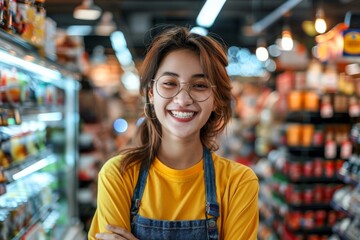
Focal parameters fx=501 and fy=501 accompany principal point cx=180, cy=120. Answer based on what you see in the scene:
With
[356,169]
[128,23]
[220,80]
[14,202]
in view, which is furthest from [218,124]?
[128,23]

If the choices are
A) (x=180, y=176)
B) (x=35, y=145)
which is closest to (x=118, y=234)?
(x=180, y=176)

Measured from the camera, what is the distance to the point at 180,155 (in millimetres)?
2375

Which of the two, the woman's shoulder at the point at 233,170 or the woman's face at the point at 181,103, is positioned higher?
the woman's face at the point at 181,103

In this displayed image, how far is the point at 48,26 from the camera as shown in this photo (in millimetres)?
4016

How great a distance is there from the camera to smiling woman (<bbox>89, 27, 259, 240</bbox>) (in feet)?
7.31

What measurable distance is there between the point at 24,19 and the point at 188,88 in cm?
143

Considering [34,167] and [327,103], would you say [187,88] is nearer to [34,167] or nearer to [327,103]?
[34,167]

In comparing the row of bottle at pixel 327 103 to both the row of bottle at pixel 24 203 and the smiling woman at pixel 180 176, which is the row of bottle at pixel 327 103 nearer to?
the row of bottle at pixel 24 203

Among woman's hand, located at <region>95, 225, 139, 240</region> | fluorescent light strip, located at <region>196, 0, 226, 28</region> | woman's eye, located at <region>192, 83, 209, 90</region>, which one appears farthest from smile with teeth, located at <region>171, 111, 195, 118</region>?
fluorescent light strip, located at <region>196, 0, 226, 28</region>

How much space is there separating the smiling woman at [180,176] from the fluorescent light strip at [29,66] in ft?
3.36

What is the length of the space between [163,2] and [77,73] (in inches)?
329

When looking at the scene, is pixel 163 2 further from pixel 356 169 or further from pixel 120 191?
pixel 120 191

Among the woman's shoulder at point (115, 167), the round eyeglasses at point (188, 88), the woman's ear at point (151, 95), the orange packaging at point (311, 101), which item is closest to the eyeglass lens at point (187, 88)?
the round eyeglasses at point (188, 88)

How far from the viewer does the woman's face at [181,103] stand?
2.22m
